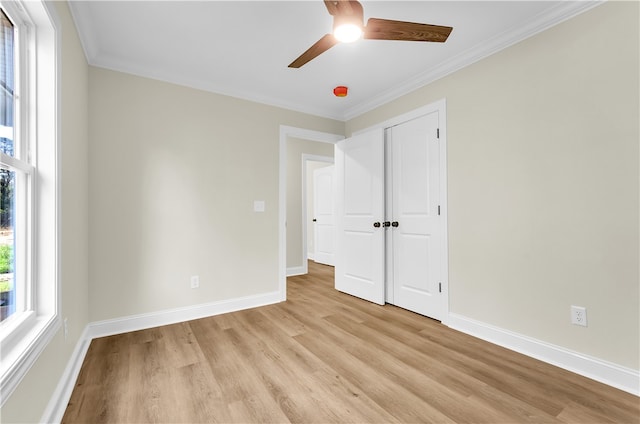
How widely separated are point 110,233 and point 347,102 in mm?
2882

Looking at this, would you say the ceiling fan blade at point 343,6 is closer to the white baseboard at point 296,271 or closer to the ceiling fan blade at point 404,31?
the ceiling fan blade at point 404,31

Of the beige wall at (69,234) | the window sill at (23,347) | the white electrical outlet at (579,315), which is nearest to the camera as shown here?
the window sill at (23,347)

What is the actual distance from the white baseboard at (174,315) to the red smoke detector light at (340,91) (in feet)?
7.77

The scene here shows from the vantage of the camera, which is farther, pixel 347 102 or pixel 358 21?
pixel 347 102

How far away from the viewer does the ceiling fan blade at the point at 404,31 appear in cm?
163

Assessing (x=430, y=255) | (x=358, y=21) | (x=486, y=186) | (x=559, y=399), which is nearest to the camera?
(x=358, y=21)

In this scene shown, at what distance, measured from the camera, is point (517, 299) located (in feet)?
7.61

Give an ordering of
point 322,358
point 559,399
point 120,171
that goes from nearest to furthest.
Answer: point 559,399 → point 322,358 → point 120,171

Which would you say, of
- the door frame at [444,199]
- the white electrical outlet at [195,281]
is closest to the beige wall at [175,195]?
the white electrical outlet at [195,281]

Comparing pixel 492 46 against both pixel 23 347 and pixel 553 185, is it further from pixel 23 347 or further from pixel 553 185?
pixel 23 347

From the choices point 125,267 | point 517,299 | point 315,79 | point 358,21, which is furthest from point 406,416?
point 315,79

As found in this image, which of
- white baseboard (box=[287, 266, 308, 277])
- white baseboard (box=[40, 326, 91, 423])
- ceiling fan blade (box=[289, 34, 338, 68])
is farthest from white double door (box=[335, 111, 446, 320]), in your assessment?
white baseboard (box=[40, 326, 91, 423])

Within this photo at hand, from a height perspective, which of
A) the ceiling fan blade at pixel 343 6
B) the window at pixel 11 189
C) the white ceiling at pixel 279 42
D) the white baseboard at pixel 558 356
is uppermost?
the white ceiling at pixel 279 42

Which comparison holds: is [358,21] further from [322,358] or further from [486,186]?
[322,358]
